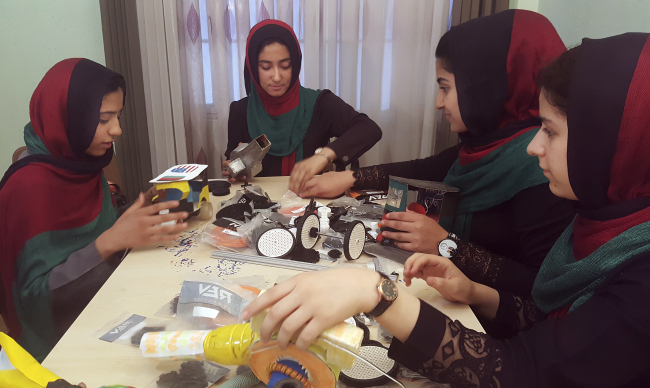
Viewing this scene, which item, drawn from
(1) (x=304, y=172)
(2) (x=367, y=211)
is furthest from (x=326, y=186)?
(2) (x=367, y=211)

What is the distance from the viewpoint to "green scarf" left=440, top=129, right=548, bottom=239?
959 millimetres

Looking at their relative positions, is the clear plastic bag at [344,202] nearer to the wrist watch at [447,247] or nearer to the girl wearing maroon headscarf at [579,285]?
the wrist watch at [447,247]

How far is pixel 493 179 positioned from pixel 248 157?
0.90 m

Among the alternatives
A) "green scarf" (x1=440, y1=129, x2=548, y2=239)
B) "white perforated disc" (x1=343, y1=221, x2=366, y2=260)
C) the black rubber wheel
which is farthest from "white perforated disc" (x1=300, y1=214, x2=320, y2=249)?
"green scarf" (x1=440, y1=129, x2=548, y2=239)

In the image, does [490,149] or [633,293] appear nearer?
[633,293]

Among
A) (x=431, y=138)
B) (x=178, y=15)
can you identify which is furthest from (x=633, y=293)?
(x=178, y=15)

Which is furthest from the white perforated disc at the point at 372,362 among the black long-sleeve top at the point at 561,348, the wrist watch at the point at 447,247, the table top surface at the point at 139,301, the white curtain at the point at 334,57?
the white curtain at the point at 334,57

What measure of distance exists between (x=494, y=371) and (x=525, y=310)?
0.30 metres

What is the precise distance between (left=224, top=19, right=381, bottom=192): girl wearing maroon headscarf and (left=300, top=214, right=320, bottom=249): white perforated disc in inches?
32.9

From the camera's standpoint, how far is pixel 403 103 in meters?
2.48

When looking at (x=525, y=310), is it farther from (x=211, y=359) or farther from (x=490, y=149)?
(x=211, y=359)

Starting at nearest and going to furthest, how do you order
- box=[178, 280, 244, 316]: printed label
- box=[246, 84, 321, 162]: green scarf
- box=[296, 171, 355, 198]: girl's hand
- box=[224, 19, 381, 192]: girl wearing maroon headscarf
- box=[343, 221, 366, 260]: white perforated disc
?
1. box=[178, 280, 244, 316]: printed label
2. box=[343, 221, 366, 260]: white perforated disc
3. box=[296, 171, 355, 198]: girl's hand
4. box=[224, 19, 381, 192]: girl wearing maroon headscarf
5. box=[246, 84, 321, 162]: green scarf

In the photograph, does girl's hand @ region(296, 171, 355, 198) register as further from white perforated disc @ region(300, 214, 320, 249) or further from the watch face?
the watch face

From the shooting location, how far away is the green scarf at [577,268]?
578 millimetres
